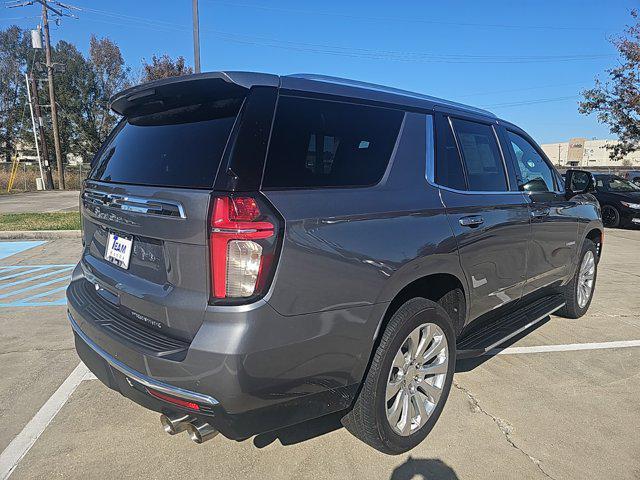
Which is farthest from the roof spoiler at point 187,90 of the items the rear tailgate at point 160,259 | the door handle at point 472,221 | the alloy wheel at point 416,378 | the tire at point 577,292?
the tire at point 577,292

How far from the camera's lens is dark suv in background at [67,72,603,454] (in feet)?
6.32

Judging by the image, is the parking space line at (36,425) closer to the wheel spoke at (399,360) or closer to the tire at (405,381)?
the tire at (405,381)

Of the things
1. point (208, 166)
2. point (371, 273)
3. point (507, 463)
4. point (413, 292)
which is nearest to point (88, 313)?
point (208, 166)

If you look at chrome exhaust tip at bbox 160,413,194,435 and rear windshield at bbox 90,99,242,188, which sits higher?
rear windshield at bbox 90,99,242,188

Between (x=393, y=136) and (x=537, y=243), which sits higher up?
(x=393, y=136)

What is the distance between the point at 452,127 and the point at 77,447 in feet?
10.0

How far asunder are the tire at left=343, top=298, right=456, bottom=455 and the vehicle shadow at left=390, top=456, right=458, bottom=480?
0.28ft

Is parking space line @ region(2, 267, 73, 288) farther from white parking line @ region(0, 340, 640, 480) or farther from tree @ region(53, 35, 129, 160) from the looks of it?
tree @ region(53, 35, 129, 160)

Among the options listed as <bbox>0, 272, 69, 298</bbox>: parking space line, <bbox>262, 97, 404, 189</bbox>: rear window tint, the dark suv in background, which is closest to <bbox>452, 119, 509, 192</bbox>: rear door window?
the dark suv in background

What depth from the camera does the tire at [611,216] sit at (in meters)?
14.3

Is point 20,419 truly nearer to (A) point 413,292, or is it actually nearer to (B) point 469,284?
(A) point 413,292

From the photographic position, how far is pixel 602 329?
4.82 metres

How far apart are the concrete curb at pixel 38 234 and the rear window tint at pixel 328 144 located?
28.9 ft

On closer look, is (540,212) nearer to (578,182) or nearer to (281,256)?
(578,182)
